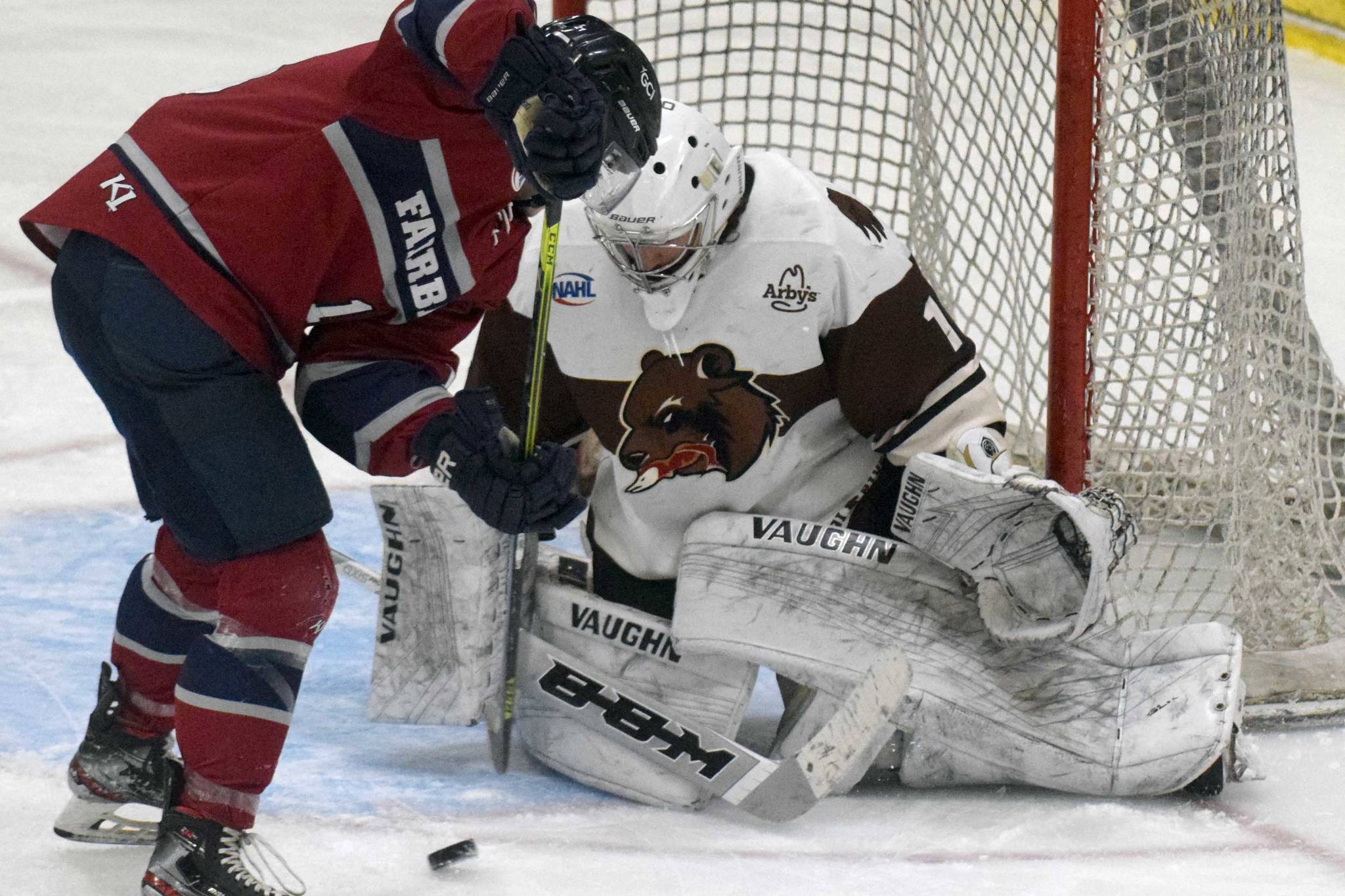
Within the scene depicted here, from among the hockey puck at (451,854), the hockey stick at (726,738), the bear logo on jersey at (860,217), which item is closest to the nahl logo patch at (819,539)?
the hockey stick at (726,738)

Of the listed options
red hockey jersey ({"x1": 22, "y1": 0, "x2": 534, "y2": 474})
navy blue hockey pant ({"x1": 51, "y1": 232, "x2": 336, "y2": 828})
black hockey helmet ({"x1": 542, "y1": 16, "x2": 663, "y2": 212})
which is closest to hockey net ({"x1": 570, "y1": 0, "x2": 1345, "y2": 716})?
black hockey helmet ({"x1": 542, "y1": 16, "x2": 663, "y2": 212})

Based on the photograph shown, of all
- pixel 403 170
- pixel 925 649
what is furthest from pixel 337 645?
pixel 403 170

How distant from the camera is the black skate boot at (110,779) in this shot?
6.95 ft

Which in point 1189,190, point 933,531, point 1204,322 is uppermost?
point 1189,190

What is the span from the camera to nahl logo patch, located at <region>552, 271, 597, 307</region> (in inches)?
92.0

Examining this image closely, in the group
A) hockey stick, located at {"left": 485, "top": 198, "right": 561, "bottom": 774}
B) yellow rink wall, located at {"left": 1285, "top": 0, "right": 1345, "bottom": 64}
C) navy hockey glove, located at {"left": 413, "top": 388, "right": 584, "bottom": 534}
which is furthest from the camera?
yellow rink wall, located at {"left": 1285, "top": 0, "right": 1345, "bottom": 64}

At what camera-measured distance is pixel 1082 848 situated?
2.16 m

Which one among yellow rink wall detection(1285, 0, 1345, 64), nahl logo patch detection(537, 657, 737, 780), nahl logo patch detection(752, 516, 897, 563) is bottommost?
nahl logo patch detection(537, 657, 737, 780)

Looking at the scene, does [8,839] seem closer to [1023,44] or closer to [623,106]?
[623,106]

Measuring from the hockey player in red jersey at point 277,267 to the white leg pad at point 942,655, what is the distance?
408 mm

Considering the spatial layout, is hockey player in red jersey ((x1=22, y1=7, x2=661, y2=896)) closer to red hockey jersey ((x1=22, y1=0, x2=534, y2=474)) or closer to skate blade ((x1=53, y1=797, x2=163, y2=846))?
red hockey jersey ((x1=22, y1=0, x2=534, y2=474))

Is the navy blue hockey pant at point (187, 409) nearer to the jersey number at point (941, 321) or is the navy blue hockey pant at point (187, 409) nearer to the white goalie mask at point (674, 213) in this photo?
the white goalie mask at point (674, 213)

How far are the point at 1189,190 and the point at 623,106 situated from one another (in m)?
1.13

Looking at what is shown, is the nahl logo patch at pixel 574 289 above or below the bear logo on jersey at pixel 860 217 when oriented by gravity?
below
